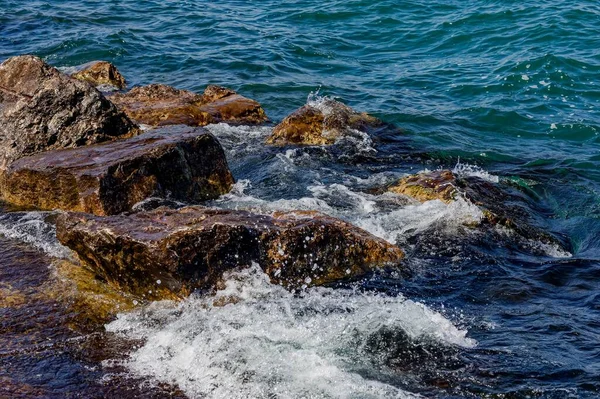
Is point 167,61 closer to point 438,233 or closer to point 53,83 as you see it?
point 53,83

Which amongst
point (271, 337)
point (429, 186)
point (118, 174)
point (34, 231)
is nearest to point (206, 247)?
point (271, 337)

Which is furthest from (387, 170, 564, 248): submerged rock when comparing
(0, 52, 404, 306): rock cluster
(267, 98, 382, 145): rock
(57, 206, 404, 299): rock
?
(267, 98, 382, 145): rock

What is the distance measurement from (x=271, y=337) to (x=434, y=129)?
9.05 meters

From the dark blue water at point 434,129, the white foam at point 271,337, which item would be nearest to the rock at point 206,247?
the white foam at point 271,337

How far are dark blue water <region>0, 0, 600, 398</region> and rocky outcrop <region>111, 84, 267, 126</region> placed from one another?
0.71m

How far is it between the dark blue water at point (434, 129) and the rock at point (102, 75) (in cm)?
80

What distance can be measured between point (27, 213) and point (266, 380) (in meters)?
4.79

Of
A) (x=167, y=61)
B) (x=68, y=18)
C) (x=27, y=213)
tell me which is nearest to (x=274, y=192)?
(x=27, y=213)

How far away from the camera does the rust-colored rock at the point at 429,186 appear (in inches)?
392

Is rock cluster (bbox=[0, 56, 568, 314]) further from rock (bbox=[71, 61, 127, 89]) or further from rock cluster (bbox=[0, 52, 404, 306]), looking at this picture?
rock (bbox=[71, 61, 127, 89])

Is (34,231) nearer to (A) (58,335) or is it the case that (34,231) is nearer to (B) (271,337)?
(A) (58,335)

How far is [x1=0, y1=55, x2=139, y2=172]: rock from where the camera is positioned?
1048 cm

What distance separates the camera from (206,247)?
709cm

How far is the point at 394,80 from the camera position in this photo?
17609mm
